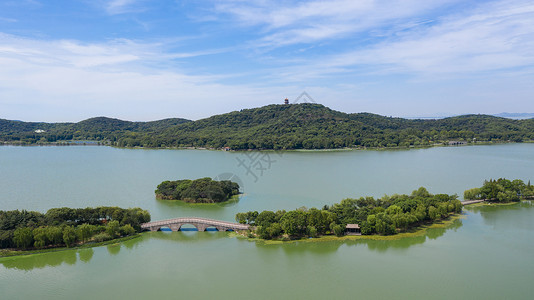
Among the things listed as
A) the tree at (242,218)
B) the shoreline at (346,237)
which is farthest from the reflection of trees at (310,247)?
the tree at (242,218)

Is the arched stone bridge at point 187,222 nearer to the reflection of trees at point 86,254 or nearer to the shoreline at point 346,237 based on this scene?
the shoreline at point 346,237

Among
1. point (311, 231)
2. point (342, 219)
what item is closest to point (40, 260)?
point (311, 231)

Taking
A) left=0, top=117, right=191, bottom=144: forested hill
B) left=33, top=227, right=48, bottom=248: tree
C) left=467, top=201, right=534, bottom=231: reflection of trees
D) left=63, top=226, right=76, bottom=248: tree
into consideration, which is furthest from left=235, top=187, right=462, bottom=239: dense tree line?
left=0, top=117, right=191, bottom=144: forested hill

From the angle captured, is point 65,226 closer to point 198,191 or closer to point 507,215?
point 198,191

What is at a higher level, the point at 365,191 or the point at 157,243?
the point at 365,191

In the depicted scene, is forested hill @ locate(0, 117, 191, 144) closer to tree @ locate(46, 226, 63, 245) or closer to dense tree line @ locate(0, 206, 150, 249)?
dense tree line @ locate(0, 206, 150, 249)

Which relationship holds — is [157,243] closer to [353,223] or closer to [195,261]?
[195,261]

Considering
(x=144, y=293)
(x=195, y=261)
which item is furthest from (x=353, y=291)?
(x=144, y=293)
